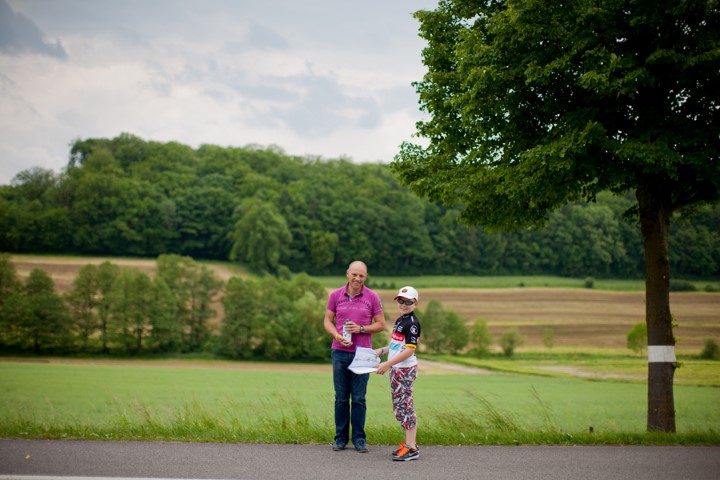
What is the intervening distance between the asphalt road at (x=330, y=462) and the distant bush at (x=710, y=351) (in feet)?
106

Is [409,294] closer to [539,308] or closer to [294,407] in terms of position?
[294,407]

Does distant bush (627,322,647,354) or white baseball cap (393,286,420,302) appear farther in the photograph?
distant bush (627,322,647,354)

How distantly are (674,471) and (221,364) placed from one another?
56373 mm

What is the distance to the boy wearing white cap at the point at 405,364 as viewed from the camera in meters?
7.36

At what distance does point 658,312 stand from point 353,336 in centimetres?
544

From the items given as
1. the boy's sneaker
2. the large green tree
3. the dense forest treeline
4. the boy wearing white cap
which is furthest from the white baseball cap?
the dense forest treeline

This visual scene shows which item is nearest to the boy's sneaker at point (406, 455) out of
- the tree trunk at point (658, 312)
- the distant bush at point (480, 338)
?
the tree trunk at point (658, 312)

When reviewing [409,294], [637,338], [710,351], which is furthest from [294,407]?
[637,338]

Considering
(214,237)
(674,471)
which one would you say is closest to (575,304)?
(214,237)

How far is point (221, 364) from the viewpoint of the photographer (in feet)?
196

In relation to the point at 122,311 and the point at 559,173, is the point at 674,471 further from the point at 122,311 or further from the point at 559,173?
the point at 122,311

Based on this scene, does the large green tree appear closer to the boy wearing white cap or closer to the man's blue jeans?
the boy wearing white cap

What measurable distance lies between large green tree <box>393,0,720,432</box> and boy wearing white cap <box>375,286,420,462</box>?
3.04m

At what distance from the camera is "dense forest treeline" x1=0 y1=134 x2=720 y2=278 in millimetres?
94688
